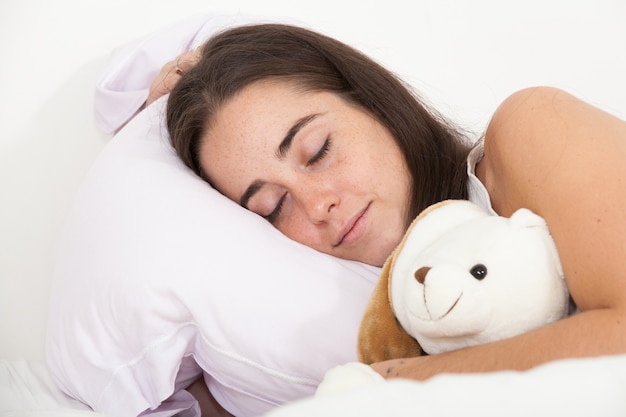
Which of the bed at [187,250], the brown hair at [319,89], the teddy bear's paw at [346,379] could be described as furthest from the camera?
the brown hair at [319,89]

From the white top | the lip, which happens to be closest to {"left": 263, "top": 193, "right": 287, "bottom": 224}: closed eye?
the lip

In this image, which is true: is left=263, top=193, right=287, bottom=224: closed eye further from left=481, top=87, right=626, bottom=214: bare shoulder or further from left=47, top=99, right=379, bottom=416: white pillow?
left=481, top=87, right=626, bottom=214: bare shoulder

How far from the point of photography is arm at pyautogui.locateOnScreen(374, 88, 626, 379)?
91 centimetres

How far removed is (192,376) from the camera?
4.73 feet

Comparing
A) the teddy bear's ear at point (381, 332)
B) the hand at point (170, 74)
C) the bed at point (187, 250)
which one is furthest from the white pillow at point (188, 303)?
the hand at point (170, 74)

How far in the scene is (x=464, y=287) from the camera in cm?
93

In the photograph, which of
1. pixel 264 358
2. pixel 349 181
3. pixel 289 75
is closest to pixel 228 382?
pixel 264 358

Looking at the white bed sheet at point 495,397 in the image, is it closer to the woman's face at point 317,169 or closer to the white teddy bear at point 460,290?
the white teddy bear at point 460,290

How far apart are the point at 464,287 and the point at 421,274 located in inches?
2.1

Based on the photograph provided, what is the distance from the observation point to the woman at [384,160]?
96 cm

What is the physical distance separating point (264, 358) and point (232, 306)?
3.7 inches

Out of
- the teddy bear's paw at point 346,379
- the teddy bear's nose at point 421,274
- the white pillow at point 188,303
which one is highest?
the teddy bear's nose at point 421,274

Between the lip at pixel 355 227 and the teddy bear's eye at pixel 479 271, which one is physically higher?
the teddy bear's eye at pixel 479 271

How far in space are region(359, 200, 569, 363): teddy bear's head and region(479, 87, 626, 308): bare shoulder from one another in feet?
0.11
